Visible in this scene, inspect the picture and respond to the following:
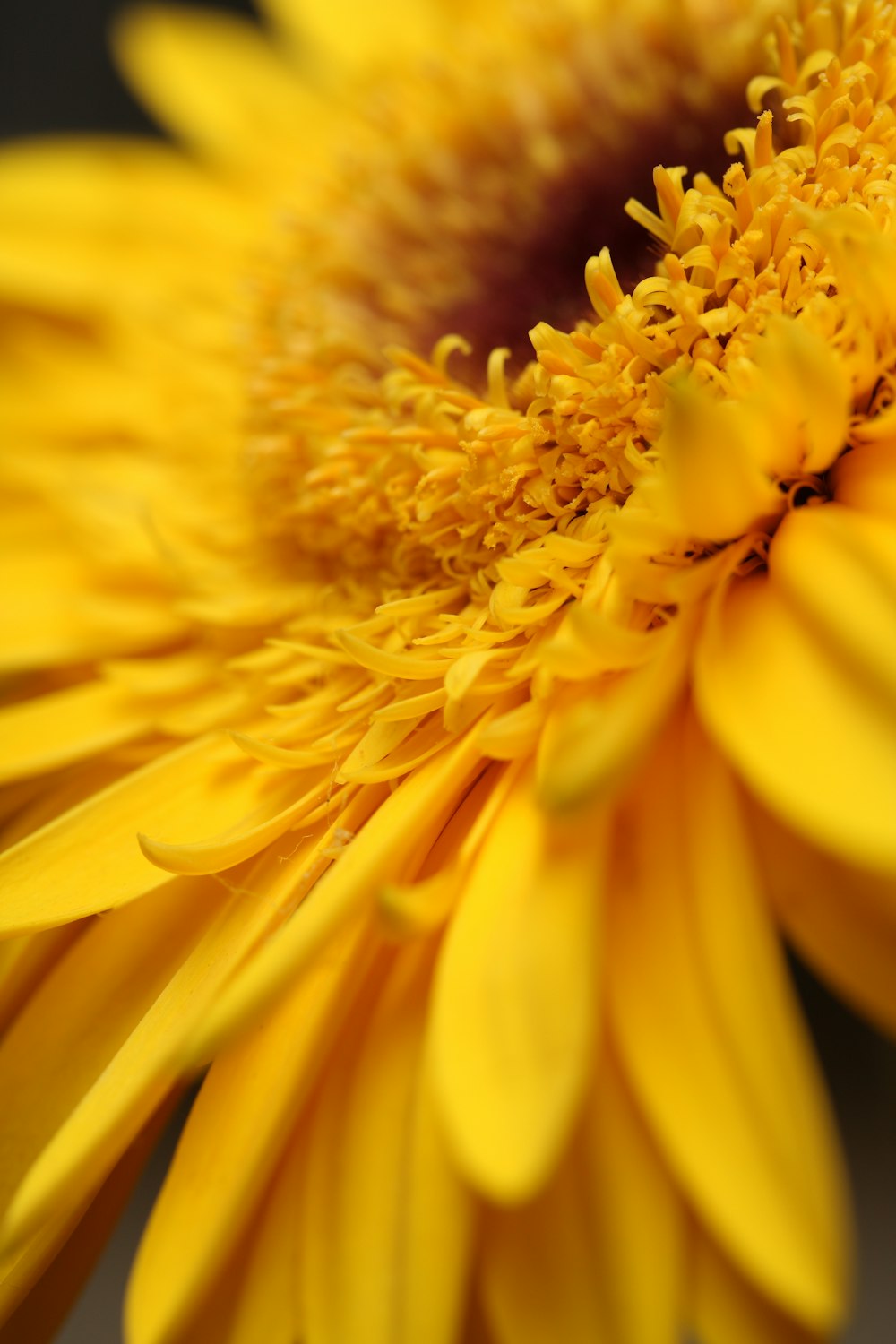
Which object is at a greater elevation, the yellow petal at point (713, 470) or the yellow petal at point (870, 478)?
the yellow petal at point (713, 470)

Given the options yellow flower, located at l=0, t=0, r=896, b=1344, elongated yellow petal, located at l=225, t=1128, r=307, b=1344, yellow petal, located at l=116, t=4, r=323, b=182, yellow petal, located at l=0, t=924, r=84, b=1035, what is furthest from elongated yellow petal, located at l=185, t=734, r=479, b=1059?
yellow petal, located at l=116, t=4, r=323, b=182

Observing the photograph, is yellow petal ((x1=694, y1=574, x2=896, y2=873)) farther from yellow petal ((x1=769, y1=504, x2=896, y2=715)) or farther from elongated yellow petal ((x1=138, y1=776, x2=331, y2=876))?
elongated yellow petal ((x1=138, y1=776, x2=331, y2=876))

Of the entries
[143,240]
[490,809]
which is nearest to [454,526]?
[490,809]

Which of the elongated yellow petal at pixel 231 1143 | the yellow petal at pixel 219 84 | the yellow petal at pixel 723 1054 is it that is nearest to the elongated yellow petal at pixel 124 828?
the elongated yellow petal at pixel 231 1143

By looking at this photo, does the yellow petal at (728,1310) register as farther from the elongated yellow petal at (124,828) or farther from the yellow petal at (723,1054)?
the elongated yellow petal at (124,828)

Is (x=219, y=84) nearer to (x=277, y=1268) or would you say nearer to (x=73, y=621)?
(x=73, y=621)

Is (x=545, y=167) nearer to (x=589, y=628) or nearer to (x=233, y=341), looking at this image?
(x=233, y=341)
